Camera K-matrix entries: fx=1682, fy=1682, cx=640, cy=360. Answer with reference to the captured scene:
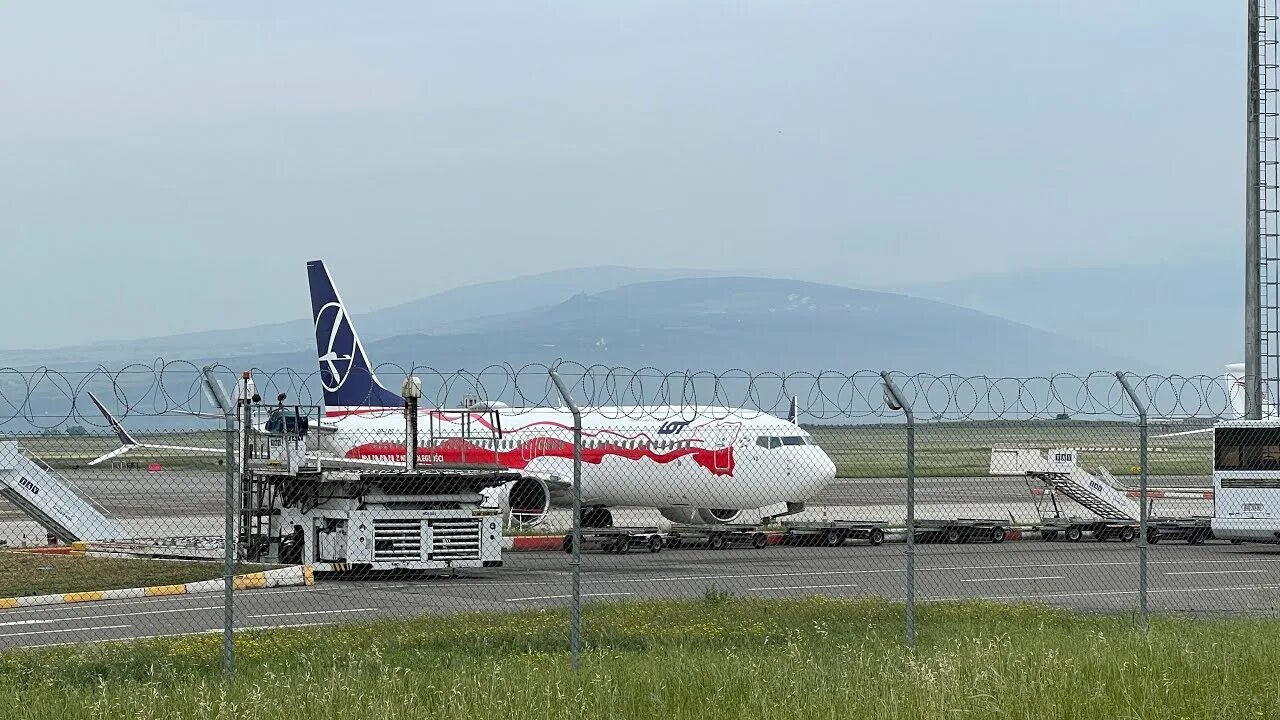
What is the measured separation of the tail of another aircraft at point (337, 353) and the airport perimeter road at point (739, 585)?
12756 mm

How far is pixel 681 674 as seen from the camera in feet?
40.4

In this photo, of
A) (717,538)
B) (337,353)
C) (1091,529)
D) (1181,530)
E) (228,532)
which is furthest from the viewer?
(337,353)

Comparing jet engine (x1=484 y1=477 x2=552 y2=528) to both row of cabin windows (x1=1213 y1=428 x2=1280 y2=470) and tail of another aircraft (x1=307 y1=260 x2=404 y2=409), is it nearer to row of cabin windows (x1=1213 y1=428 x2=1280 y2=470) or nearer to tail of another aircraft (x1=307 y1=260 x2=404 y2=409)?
tail of another aircraft (x1=307 y1=260 x2=404 y2=409)

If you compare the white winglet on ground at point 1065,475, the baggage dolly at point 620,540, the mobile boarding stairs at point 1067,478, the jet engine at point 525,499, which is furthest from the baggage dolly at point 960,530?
the jet engine at point 525,499

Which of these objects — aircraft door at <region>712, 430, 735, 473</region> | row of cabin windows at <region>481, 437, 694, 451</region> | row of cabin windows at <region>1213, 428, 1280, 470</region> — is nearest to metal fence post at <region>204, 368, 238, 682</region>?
row of cabin windows at <region>481, 437, 694, 451</region>

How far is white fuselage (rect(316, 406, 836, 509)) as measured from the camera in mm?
37094

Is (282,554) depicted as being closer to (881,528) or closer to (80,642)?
(80,642)

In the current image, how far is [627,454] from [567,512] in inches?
430

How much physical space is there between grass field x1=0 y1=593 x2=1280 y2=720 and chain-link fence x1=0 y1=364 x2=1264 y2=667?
2.80 feet

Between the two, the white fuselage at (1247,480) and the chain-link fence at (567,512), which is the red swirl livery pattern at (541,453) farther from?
the white fuselage at (1247,480)

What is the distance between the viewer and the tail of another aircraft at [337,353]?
4584 centimetres

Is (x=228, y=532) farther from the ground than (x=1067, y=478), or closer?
farther from the ground

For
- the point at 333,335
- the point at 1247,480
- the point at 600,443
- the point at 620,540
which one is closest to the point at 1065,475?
the point at 1247,480

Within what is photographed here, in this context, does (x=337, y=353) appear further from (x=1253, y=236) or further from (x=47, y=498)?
(x=1253, y=236)
